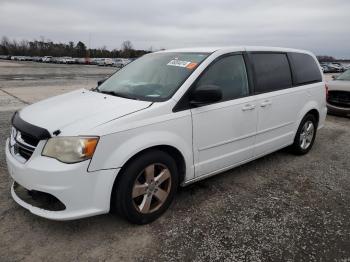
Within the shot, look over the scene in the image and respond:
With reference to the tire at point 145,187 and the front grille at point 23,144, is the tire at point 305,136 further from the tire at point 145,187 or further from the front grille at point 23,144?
the front grille at point 23,144

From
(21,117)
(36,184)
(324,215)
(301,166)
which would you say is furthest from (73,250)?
(301,166)

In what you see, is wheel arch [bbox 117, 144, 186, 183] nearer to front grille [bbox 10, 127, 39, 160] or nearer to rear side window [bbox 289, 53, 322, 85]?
front grille [bbox 10, 127, 39, 160]

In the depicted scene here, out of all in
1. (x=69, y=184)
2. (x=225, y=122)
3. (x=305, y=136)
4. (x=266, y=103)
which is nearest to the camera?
(x=69, y=184)

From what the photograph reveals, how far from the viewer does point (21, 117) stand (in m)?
3.30

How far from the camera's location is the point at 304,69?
5227 millimetres

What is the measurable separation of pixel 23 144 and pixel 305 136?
4.20 m

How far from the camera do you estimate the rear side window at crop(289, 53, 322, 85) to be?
5.02 m

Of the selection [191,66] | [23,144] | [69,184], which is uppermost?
[191,66]

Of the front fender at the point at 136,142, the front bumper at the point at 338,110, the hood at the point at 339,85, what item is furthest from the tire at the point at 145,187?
the hood at the point at 339,85

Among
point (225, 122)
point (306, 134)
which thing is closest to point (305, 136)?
point (306, 134)

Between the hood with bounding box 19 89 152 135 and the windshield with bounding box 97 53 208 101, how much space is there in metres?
0.22

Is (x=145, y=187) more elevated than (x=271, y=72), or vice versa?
(x=271, y=72)

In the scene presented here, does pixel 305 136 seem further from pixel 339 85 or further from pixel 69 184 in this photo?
pixel 339 85

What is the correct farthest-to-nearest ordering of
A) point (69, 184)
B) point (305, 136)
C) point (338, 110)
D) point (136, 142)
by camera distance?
point (338, 110) < point (305, 136) < point (136, 142) < point (69, 184)
